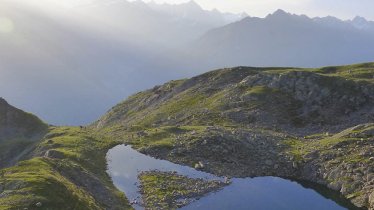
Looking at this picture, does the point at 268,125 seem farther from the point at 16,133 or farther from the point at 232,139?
the point at 16,133

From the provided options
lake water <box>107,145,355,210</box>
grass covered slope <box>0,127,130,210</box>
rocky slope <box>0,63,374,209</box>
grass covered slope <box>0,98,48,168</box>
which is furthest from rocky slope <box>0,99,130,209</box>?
grass covered slope <box>0,98,48,168</box>

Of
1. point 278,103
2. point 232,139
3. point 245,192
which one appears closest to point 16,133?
point 232,139

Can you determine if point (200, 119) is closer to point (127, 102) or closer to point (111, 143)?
point (111, 143)

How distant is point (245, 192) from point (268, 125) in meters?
38.0

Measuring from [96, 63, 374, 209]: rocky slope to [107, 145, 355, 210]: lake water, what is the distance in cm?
203

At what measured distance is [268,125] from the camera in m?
96.1

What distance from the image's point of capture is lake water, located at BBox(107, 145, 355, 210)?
55.9 meters

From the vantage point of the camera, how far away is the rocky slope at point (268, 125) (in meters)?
66.9

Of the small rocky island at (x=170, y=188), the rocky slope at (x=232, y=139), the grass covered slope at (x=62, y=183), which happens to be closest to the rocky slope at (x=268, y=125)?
the rocky slope at (x=232, y=139)

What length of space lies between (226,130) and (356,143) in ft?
75.6

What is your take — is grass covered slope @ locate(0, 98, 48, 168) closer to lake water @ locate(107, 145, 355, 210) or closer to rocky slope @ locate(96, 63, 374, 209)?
rocky slope @ locate(96, 63, 374, 209)

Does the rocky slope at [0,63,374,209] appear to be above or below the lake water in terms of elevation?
above

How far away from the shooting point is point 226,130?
3233 inches

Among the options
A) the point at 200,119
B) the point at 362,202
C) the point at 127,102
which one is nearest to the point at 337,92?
the point at 200,119
